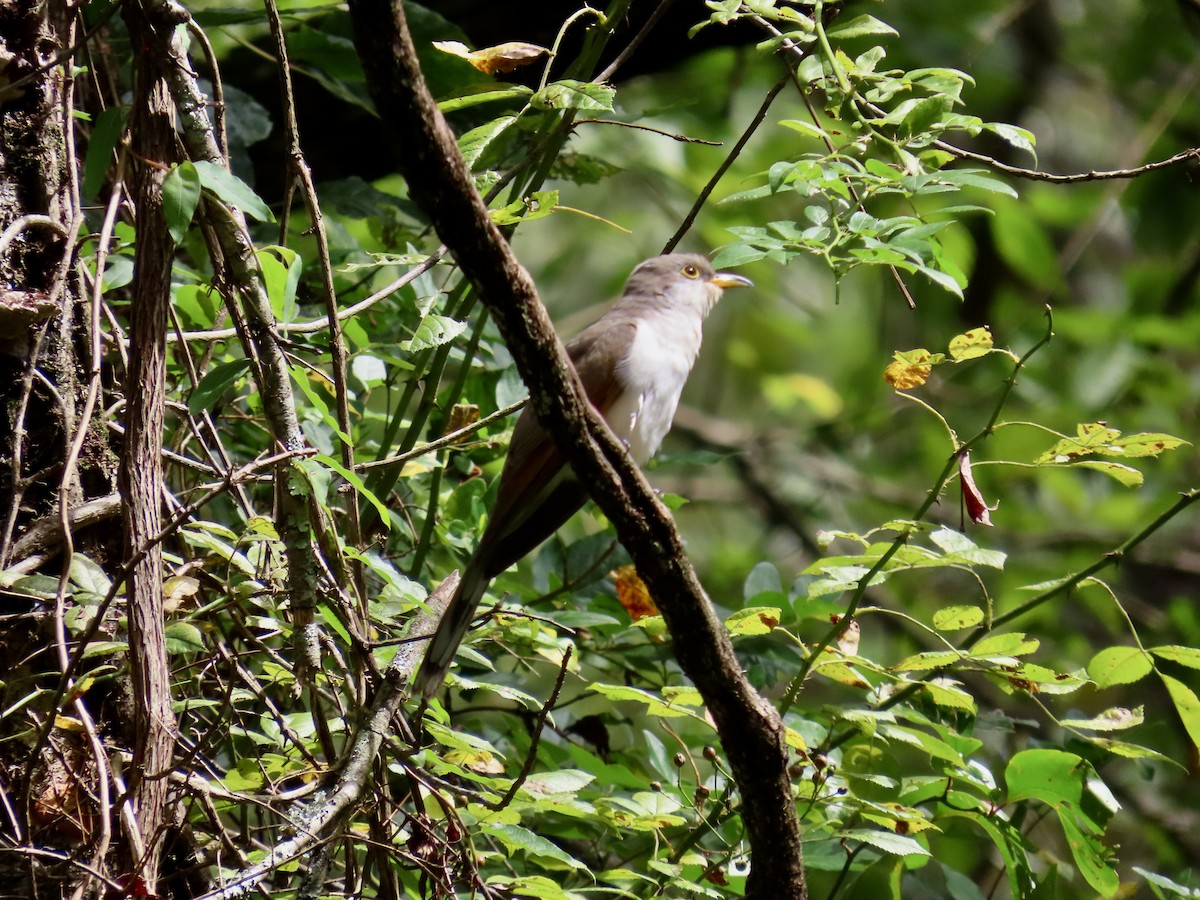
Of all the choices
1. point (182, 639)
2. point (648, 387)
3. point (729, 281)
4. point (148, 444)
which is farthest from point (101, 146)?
point (729, 281)

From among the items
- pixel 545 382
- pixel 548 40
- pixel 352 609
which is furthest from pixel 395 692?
pixel 548 40

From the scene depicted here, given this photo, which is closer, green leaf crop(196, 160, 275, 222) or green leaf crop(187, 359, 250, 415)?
green leaf crop(196, 160, 275, 222)

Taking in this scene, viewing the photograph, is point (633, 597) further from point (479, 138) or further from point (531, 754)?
point (479, 138)

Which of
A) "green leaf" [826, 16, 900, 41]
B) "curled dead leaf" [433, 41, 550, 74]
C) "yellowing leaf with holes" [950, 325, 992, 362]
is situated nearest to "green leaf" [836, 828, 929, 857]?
"yellowing leaf with holes" [950, 325, 992, 362]

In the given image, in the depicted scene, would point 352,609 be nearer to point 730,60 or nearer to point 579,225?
point 730,60

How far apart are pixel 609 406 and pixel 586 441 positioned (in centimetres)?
164

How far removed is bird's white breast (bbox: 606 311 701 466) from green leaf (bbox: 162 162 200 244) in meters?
1.81

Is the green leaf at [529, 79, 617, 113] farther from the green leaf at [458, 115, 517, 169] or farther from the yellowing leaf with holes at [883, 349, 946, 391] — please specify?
the yellowing leaf with holes at [883, 349, 946, 391]

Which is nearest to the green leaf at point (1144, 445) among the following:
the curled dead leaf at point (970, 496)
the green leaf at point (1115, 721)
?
the curled dead leaf at point (970, 496)

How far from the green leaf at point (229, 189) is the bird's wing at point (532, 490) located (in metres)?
1.06

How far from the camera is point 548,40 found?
4.51 meters

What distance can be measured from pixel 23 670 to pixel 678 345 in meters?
2.22

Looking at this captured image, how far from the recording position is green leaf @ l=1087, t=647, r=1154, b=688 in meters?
2.54

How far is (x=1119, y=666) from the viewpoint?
257 cm
